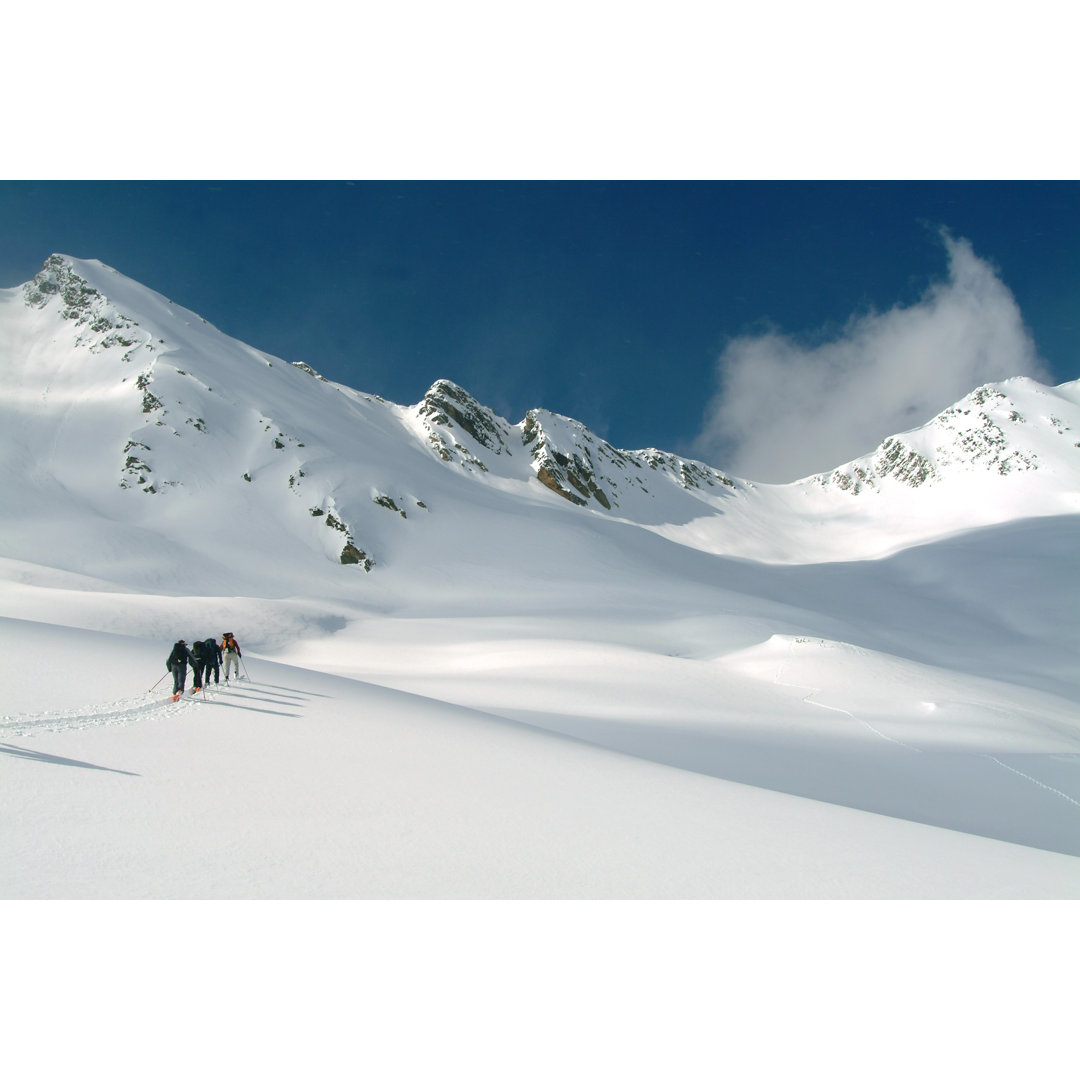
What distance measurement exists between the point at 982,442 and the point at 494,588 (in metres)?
133

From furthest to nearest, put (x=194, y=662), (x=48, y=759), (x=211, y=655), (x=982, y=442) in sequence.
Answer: (x=982, y=442) → (x=211, y=655) → (x=194, y=662) → (x=48, y=759)

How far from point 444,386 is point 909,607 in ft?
259

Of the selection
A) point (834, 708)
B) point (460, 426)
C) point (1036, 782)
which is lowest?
point (1036, 782)

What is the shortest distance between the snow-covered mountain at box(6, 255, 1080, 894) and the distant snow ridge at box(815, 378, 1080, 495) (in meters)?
11.2

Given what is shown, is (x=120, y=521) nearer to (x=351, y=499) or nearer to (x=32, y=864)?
(x=351, y=499)

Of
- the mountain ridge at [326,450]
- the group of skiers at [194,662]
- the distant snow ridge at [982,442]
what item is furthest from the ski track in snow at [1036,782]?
the distant snow ridge at [982,442]

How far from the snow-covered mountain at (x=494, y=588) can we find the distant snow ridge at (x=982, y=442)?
1124 cm

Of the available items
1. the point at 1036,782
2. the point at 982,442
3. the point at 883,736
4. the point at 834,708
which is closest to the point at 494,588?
the point at 834,708

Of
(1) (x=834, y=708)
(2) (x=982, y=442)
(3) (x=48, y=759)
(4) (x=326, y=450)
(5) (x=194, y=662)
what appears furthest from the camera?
(2) (x=982, y=442)

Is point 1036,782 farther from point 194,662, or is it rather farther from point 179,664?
point 179,664

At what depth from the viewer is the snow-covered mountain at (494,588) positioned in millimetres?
10477

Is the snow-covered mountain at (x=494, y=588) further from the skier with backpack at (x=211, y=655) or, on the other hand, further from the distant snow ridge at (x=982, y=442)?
the distant snow ridge at (x=982, y=442)

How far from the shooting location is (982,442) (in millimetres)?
129125

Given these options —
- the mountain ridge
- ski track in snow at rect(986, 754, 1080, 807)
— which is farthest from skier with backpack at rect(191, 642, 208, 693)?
the mountain ridge
